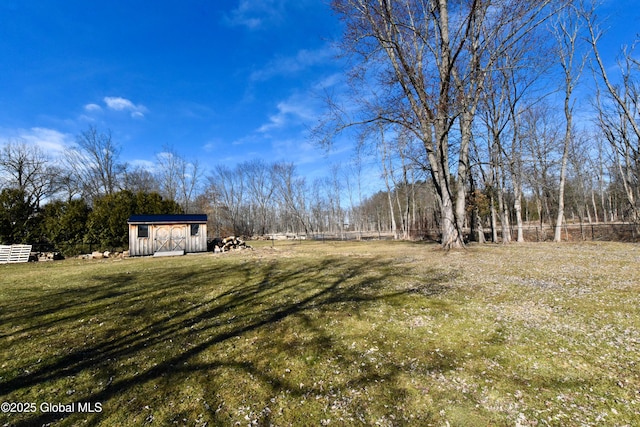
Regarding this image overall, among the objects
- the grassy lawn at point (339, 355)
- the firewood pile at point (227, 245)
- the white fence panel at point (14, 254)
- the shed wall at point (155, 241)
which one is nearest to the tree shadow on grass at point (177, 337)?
the grassy lawn at point (339, 355)

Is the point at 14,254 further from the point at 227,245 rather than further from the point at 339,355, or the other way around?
the point at 339,355

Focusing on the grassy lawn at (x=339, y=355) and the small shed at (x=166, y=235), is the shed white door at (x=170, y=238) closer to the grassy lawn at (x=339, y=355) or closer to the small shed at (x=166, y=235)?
the small shed at (x=166, y=235)

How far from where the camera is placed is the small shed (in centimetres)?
2070

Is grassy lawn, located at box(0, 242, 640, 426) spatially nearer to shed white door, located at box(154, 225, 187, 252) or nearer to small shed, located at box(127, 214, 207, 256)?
small shed, located at box(127, 214, 207, 256)

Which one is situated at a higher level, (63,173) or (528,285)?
(63,173)

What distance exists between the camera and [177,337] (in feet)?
15.3

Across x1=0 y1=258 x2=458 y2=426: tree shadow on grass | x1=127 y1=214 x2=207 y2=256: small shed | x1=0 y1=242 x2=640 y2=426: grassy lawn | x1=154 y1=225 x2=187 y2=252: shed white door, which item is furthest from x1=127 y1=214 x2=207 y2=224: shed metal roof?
x1=0 y1=242 x2=640 y2=426: grassy lawn

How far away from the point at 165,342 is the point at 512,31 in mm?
17267

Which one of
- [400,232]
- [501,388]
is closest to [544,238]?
[400,232]

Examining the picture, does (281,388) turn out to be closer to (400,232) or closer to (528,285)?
(528,285)

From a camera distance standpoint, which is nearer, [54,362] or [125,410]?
[125,410]

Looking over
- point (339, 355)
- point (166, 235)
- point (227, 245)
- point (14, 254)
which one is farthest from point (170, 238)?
point (339, 355)

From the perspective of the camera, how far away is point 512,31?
12.5 metres

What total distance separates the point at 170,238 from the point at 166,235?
372mm
